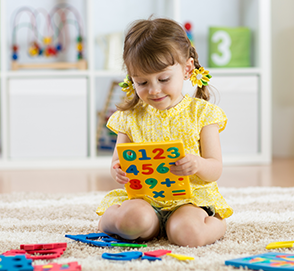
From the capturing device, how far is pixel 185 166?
80 centimetres

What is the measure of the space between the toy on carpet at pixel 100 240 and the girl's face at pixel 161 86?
29 centimetres

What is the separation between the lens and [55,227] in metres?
0.96

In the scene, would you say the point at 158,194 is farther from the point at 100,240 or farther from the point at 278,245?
the point at 278,245

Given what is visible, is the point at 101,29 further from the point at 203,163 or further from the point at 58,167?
the point at 203,163

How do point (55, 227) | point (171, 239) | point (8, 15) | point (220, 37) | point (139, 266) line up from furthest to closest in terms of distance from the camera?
point (8, 15), point (220, 37), point (55, 227), point (171, 239), point (139, 266)

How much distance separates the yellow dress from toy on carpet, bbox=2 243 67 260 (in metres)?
0.20

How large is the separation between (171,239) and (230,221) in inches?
9.3

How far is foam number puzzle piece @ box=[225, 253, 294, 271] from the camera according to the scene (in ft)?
2.00

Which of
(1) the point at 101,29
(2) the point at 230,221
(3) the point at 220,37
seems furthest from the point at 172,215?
(1) the point at 101,29

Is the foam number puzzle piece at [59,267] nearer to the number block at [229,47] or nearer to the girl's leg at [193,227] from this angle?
the girl's leg at [193,227]

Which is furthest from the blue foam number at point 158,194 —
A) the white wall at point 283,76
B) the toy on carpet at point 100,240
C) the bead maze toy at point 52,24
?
the white wall at point 283,76

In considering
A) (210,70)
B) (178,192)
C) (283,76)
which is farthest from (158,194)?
(283,76)

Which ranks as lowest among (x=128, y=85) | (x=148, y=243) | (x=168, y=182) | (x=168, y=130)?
(x=148, y=243)

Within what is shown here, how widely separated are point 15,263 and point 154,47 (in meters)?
0.48
